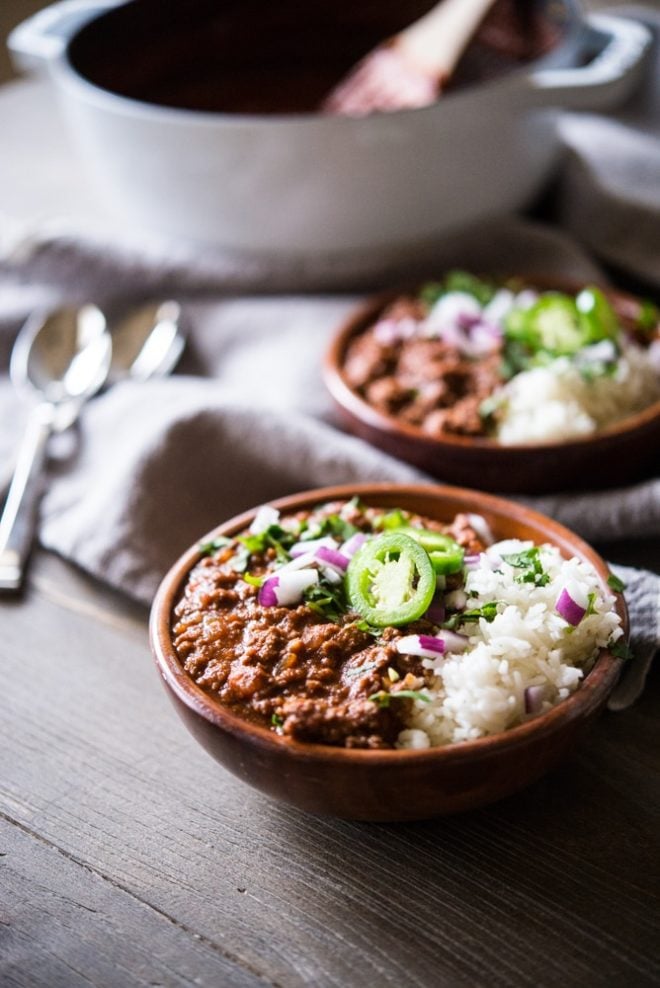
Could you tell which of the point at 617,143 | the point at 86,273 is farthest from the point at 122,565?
the point at 617,143

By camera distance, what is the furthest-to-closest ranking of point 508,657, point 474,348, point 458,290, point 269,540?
point 458,290
point 474,348
point 269,540
point 508,657

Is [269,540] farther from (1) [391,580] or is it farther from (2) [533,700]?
(2) [533,700]

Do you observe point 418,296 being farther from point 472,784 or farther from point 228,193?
point 472,784

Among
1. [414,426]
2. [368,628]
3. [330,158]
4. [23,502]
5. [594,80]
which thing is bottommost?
[23,502]

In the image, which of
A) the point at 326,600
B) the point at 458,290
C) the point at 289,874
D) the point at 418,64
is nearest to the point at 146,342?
the point at 458,290

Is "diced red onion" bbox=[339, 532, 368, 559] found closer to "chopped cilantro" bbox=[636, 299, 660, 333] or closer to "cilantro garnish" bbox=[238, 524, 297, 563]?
"cilantro garnish" bbox=[238, 524, 297, 563]

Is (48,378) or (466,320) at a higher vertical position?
(466,320)

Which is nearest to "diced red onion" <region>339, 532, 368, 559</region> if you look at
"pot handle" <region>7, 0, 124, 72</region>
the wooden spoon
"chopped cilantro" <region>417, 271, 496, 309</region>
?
"chopped cilantro" <region>417, 271, 496, 309</region>

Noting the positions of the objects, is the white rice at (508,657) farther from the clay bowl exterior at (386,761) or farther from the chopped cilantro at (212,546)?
the chopped cilantro at (212,546)
